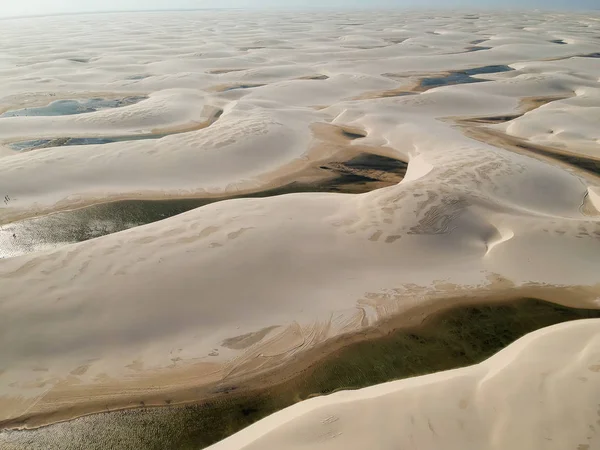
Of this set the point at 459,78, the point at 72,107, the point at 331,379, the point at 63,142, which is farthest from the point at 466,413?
the point at 459,78

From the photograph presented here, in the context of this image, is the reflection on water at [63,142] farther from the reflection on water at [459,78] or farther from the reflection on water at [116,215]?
the reflection on water at [459,78]

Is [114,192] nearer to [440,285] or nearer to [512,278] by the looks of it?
[440,285]

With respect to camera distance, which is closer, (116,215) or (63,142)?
(116,215)

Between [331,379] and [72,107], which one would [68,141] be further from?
[331,379]

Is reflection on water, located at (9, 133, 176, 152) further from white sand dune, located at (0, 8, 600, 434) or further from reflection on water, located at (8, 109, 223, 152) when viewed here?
white sand dune, located at (0, 8, 600, 434)

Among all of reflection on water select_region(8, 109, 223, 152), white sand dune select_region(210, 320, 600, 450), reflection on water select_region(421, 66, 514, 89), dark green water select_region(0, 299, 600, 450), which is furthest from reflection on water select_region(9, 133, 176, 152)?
reflection on water select_region(421, 66, 514, 89)

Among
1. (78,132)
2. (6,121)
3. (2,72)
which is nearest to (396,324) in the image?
(78,132)
